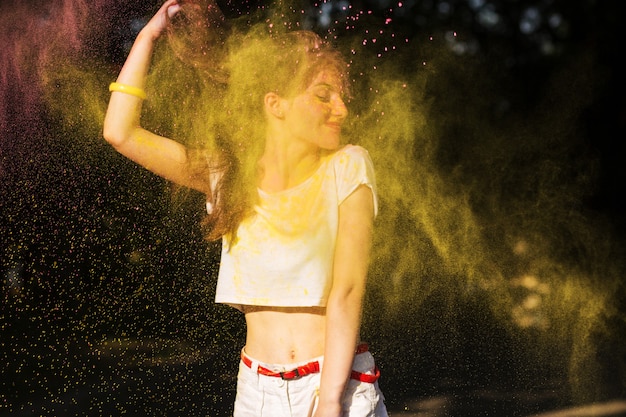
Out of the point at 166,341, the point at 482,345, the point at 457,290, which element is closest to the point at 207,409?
the point at 166,341

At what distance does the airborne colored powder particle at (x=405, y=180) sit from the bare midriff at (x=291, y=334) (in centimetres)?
49

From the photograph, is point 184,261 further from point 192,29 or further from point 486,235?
point 486,235

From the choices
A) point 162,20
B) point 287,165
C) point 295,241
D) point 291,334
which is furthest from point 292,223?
point 162,20

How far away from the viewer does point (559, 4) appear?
35.2 feet

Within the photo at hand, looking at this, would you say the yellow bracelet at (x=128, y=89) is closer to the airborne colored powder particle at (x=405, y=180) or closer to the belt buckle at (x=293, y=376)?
the airborne colored powder particle at (x=405, y=180)

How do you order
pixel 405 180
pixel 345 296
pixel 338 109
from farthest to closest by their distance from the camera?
pixel 405 180 → pixel 338 109 → pixel 345 296

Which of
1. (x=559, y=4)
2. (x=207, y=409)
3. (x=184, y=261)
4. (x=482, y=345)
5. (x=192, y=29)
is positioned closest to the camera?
(x=192, y=29)

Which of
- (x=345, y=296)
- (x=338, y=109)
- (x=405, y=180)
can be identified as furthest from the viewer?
(x=405, y=180)

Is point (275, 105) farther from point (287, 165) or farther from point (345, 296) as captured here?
point (345, 296)

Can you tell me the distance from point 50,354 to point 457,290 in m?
4.33

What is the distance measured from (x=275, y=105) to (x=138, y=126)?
42 centimetres

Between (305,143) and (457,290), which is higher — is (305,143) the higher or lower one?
the higher one

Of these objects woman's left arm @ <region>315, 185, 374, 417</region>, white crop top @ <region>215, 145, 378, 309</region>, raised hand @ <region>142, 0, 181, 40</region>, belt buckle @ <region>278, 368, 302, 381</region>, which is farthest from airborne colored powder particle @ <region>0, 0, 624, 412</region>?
belt buckle @ <region>278, 368, 302, 381</region>

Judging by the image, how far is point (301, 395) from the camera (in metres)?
2.40
